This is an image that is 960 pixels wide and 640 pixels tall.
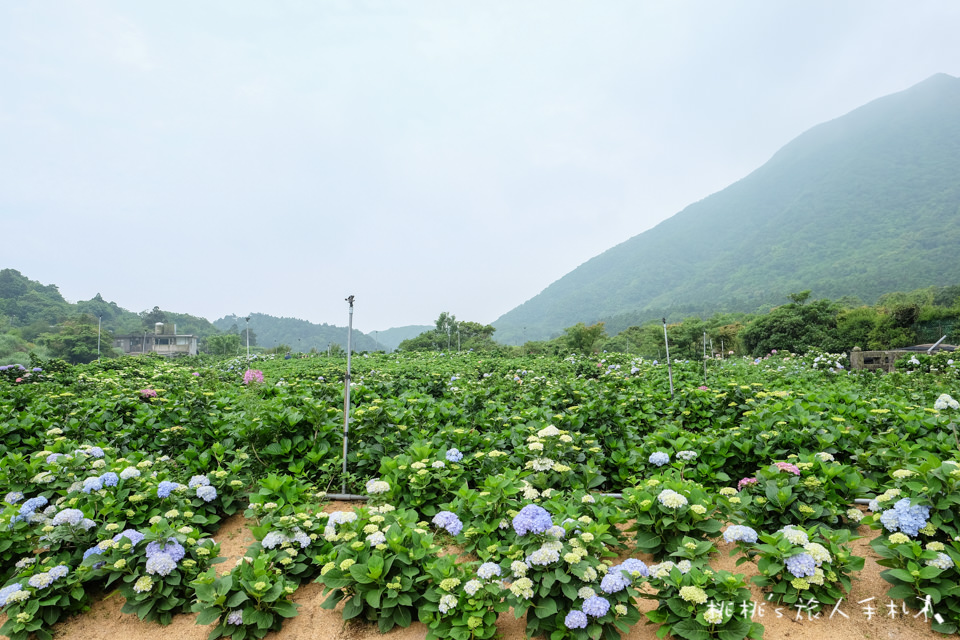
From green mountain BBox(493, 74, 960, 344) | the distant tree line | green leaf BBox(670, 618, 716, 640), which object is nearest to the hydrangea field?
green leaf BBox(670, 618, 716, 640)

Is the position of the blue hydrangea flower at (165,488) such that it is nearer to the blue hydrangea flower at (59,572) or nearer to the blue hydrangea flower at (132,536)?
the blue hydrangea flower at (132,536)

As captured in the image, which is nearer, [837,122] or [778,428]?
[778,428]

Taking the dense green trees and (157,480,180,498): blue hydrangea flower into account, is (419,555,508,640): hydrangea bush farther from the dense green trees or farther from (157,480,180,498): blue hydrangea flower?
the dense green trees

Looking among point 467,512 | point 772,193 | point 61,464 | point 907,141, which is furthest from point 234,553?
point 907,141

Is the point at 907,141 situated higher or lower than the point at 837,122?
lower

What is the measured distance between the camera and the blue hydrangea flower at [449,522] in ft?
8.53

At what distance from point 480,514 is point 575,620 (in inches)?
38.1

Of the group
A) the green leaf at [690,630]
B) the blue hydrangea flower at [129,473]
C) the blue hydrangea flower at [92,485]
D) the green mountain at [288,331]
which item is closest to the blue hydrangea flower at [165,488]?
the blue hydrangea flower at [129,473]

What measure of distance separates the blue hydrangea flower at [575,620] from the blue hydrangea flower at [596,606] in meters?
0.03

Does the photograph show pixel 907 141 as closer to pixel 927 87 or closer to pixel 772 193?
pixel 772 193

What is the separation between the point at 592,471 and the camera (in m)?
3.29

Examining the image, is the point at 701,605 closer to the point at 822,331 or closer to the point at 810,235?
the point at 822,331

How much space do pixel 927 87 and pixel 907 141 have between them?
72.1 meters

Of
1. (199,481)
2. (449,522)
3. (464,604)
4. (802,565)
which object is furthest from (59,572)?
(802,565)
